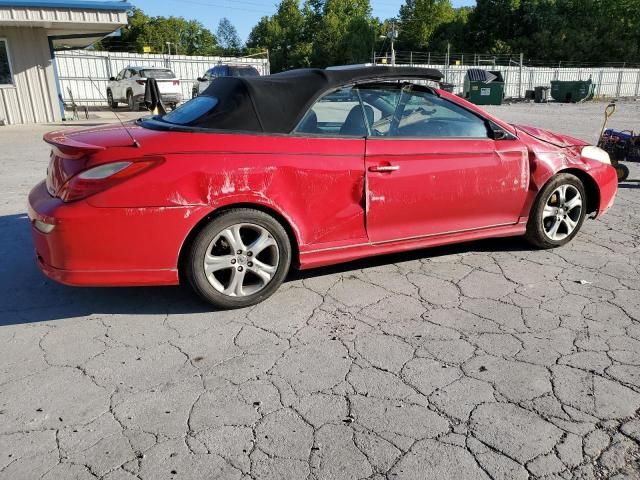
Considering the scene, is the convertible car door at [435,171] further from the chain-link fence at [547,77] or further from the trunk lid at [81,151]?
the chain-link fence at [547,77]

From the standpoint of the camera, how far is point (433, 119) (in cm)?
433

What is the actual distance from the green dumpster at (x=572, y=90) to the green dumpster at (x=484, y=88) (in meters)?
4.35

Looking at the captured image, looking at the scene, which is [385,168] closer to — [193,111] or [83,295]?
[193,111]

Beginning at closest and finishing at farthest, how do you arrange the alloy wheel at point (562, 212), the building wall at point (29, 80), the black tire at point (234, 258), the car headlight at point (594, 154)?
the black tire at point (234, 258) → the alloy wheel at point (562, 212) → the car headlight at point (594, 154) → the building wall at point (29, 80)

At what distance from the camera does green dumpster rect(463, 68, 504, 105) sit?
28.2 m

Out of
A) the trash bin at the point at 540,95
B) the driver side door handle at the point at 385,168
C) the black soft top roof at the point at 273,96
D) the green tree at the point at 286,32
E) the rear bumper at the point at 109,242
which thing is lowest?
the trash bin at the point at 540,95

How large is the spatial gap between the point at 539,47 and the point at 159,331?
59.1 meters

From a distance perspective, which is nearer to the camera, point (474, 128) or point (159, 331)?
point (159, 331)

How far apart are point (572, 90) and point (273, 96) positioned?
31206mm

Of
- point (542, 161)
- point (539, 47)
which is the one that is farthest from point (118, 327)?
point (539, 47)

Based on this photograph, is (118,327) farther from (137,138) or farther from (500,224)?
(500,224)

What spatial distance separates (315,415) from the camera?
2.62m

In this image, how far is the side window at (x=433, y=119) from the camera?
4.21 m

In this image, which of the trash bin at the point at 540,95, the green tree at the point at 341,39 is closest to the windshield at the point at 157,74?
the trash bin at the point at 540,95
